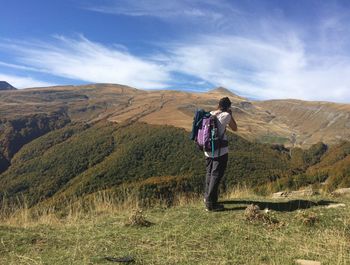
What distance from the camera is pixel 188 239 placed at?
6305mm

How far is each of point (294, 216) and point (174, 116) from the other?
134819mm

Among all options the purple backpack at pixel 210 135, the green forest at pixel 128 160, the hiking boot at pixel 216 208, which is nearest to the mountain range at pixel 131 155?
the green forest at pixel 128 160

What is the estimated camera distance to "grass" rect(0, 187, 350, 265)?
5484 millimetres

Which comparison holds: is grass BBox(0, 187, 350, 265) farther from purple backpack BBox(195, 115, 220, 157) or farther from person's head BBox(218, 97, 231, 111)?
person's head BBox(218, 97, 231, 111)

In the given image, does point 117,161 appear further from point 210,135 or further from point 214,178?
point 210,135

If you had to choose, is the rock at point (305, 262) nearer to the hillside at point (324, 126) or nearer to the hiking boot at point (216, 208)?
the hiking boot at point (216, 208)

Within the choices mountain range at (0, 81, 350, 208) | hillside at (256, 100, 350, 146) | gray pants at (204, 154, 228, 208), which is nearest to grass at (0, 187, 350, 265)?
gray pants at (204, 154, 228, 208)

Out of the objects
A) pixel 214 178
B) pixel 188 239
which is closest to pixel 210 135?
pixel 214 178

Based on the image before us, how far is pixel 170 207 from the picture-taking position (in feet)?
30.6

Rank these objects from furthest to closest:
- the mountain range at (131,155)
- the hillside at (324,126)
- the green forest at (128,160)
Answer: the hillside at (324,126), the green forest at (128,160), the mountain range at (131,155)

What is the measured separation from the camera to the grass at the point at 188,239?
548 cm

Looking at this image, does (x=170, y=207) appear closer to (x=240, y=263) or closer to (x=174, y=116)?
(x=240, y=263)

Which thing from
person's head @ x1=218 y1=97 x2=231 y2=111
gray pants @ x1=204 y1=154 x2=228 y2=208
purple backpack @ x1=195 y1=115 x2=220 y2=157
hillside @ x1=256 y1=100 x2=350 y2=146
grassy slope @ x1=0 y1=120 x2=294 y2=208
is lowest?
grassy slope @ x1=0 y1=120 x2=294 y2=208

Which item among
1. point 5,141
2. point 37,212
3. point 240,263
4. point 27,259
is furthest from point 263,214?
point 5,141
